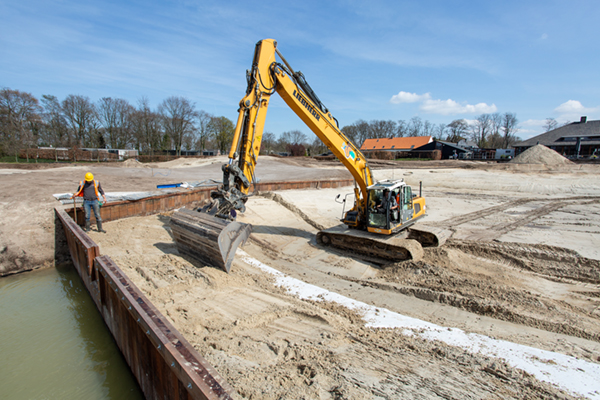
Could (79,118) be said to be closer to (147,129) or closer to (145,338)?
(147,129)

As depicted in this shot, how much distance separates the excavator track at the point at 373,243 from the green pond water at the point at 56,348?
6.15 metres

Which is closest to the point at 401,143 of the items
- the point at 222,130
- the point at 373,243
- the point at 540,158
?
the point at 540,158

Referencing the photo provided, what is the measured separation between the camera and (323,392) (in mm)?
3557

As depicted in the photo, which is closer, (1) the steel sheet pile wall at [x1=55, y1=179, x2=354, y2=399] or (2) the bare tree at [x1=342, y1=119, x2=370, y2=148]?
(1) the steel sheet pile wall at [x1=55, y1=179, x2=354, y2=399]

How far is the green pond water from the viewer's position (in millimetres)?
4566

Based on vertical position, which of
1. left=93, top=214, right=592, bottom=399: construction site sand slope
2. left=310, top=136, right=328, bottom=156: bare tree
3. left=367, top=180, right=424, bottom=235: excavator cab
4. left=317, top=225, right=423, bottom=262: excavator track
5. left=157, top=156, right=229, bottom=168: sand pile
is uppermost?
left=310, top=136, right=328, bottom=156: bare tree

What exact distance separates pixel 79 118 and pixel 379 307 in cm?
6060

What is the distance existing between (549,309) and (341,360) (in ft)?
14.3

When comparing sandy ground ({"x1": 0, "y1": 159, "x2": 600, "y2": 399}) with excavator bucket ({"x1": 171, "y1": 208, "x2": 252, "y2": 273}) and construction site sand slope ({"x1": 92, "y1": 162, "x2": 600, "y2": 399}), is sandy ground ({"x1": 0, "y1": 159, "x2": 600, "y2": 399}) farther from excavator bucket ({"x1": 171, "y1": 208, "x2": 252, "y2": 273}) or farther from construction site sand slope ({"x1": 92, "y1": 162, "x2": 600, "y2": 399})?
excavator bucket ({"x1": 171, "y1": 208, "x2": 252, "y2": 273})

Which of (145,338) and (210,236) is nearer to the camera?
(145,338)

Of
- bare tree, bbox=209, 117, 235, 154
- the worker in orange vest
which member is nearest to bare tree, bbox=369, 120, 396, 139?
bare tree, bbox=209, 117, 235, 154

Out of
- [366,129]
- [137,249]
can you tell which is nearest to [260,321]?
[137,249]

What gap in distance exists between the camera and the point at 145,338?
4043 mm

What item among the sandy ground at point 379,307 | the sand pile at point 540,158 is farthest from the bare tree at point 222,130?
the sandy ground at point 379,307
